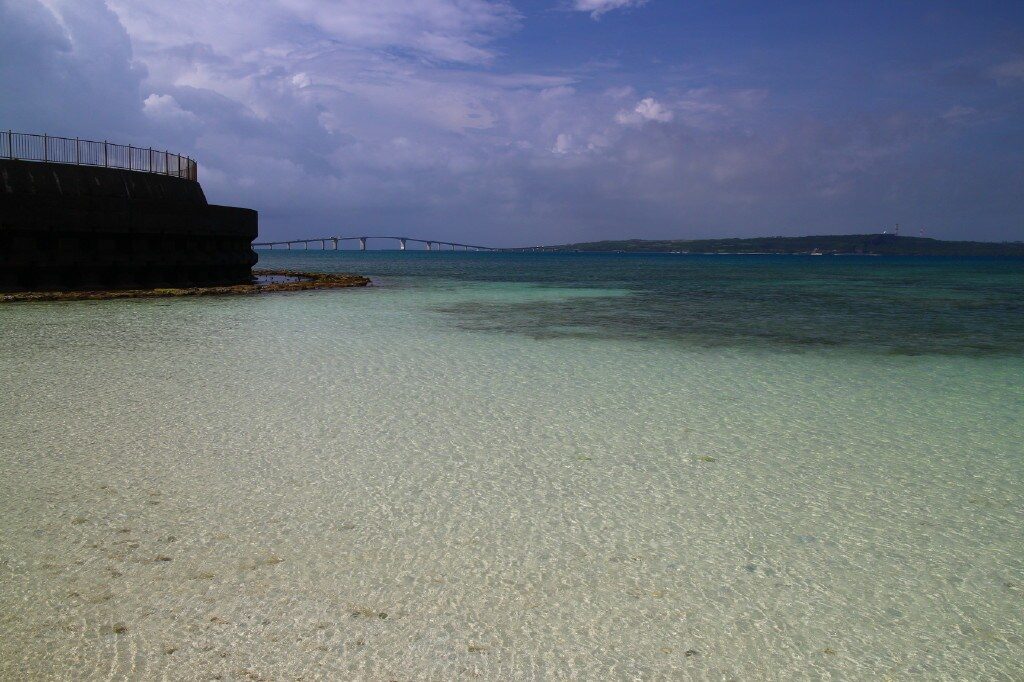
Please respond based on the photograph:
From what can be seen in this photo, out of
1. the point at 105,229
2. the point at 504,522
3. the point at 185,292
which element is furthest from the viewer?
the point at 185,292

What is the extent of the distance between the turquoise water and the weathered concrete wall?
38.9 feet

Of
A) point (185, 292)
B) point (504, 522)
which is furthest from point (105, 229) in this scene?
point (504, 522)

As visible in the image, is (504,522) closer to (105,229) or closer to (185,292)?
(185,292)

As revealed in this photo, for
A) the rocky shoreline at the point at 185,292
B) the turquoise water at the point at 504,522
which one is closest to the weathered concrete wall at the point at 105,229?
the rocky shoreline at the point at 185,292

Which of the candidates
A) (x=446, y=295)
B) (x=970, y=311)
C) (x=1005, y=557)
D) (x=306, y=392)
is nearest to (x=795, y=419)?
(x=1005, y=557)

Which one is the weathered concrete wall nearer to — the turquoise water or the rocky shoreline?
the rocky shoreline

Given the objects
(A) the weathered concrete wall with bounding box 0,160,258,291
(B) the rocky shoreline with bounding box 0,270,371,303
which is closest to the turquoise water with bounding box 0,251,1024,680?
(B) the rocky shoreline with bounding box 0,270,371,303

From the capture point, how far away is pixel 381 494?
458cm

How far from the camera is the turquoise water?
112 inches

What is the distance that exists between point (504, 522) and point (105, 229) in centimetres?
2106

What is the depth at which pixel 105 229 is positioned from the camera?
67.3ft

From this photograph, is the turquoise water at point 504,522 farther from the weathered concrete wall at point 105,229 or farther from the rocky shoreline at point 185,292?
the weathered concrete wall at point 105,229

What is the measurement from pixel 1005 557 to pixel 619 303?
1959 cm

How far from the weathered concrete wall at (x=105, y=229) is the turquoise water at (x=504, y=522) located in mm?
11846
